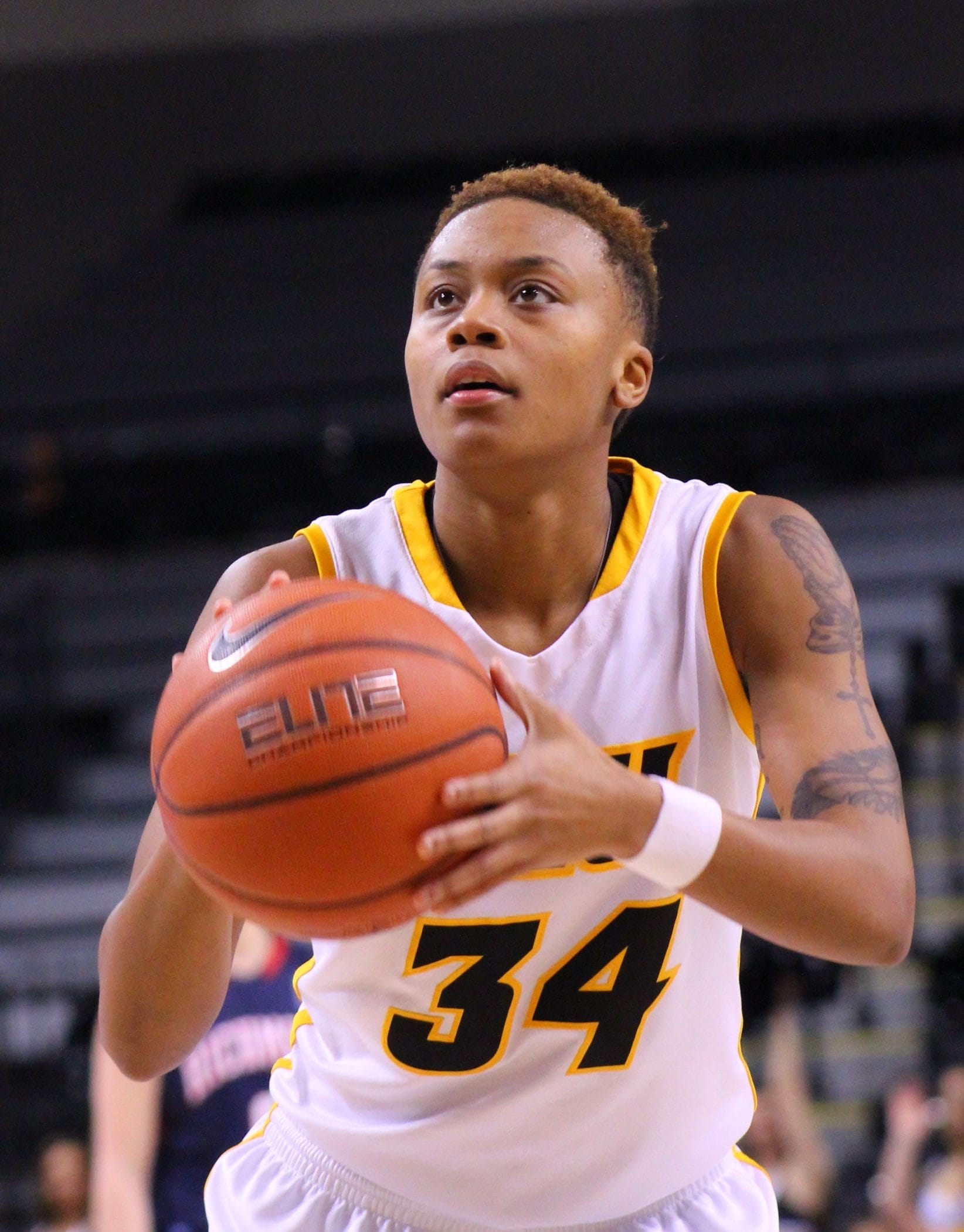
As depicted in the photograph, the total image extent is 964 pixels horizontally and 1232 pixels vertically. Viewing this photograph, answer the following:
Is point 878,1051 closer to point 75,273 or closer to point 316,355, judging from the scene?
point 316,355

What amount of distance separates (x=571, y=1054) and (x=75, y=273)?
11023 mm

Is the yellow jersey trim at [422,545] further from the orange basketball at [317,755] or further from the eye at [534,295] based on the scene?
the orange basketball at [317,755]

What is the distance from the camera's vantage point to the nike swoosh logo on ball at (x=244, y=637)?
1957 mm

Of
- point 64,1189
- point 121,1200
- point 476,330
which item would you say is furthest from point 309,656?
point 64,1189

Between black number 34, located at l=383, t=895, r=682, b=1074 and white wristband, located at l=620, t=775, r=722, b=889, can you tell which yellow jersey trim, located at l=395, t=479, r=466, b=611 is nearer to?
black number 34, located at l=383, t=895, r=682, b=1074

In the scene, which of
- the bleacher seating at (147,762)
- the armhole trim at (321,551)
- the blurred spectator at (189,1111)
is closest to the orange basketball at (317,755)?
the armhole trim at (321,551)

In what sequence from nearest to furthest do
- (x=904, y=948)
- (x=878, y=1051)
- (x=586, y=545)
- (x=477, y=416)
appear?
(x=904, y=948) → (x=477, y=416) → (x=586, y=545) → (x=878, y=1051)

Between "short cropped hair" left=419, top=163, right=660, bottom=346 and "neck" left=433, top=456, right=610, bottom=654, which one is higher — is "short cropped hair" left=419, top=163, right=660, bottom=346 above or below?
above

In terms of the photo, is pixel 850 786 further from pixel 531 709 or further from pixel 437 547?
pixel 437 547

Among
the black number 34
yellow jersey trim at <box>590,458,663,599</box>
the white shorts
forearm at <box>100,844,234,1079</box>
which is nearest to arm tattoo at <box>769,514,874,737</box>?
yellow jersey trim at <box>590,458,663,599</box>

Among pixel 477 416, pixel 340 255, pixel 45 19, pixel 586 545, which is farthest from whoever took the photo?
pixel 340 255

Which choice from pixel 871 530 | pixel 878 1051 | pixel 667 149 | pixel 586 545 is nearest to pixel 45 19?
pixel 667 149

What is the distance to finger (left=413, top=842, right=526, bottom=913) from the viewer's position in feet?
5.68

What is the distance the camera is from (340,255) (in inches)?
493
